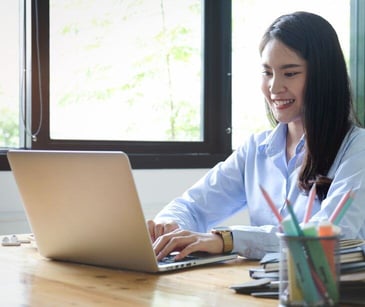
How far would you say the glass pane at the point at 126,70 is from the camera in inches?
118

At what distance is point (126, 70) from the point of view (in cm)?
317

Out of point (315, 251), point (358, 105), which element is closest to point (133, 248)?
point (315, 251)

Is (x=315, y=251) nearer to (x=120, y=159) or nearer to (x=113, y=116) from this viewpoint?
(x=120, y=159)

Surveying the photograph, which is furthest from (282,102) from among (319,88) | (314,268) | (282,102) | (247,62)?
(247,62)

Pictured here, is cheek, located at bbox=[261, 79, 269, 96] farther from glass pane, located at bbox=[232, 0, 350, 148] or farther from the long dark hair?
glass pane, located at bbox=[232, 0, 350, 148]

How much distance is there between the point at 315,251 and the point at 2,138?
7.21 ft

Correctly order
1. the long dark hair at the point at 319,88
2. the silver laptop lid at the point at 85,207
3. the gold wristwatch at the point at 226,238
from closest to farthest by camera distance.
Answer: the silver laptop lid at the point at 85,207 < the gold wristwatch at the point at 226,238 < the long dark hair at the point at 319,88

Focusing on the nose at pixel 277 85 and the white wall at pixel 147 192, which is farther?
the white wall at pixel 147 192

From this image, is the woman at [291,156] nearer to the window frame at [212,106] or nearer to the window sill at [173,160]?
the window sill at [173,160]

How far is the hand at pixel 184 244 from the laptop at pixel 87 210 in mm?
21

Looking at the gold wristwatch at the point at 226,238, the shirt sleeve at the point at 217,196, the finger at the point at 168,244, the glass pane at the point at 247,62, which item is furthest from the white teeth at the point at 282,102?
the glass pane at the point at 247,62

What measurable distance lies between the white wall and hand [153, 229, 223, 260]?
1.30 meters

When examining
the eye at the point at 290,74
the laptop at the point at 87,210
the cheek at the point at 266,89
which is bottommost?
the laptop at the point at 87,210

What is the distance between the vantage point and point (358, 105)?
3.88 m
